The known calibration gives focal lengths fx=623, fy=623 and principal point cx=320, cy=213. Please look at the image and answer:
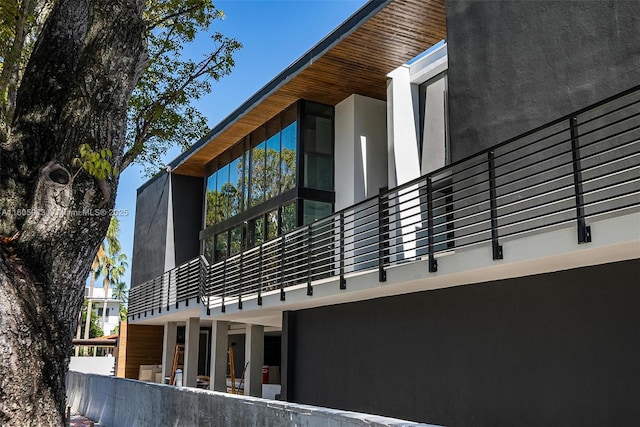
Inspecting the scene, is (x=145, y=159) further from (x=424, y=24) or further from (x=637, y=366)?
(x=637, y=366)

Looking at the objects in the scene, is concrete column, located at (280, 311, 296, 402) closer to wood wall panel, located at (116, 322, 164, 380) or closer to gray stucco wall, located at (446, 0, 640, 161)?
gray stucco wall, located at (446, 0, 640, 161)

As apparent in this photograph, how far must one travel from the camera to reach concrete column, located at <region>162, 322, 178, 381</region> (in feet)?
77.2

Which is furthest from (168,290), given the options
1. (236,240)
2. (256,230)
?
(256,230)

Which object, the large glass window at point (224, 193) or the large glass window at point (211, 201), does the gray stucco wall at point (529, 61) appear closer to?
the large glass window at point (224, 193)

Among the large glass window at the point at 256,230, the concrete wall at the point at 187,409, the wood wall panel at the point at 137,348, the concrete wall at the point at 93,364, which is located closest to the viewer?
the concrete wall at the point at 187,409

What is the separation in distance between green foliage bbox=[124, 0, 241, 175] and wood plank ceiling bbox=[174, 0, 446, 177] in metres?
3.12

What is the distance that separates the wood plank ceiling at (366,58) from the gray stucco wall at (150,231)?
798 cm

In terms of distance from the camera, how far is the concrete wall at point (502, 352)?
673cm

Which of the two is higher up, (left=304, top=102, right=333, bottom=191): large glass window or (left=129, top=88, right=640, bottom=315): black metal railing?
(left=304, top=102, right=333, bottom=191): large glass window

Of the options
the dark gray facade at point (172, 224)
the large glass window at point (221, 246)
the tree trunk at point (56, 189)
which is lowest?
the tree trunk at point (56, 189)

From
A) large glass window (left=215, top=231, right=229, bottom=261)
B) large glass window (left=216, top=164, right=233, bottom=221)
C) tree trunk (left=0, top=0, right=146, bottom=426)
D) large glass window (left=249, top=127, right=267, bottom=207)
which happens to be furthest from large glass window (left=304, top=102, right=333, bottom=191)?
tree trunk (left=0, top=0, right=146, bottom=426)

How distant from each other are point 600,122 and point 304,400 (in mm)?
7909

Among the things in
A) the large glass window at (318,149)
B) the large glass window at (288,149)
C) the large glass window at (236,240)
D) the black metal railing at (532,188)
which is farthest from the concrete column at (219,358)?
the large glass window at (318,149)

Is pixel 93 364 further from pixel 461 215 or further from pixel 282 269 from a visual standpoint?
pixel 461 215
